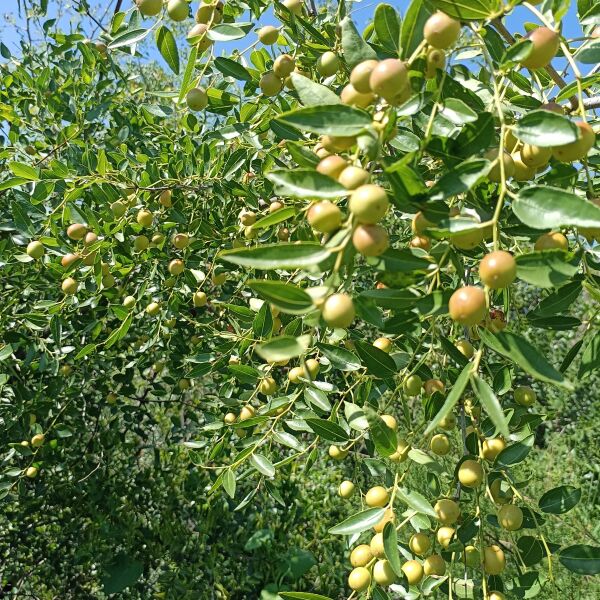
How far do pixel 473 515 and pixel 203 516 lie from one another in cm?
236

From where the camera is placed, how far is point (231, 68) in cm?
117

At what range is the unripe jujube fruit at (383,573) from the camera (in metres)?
0.84

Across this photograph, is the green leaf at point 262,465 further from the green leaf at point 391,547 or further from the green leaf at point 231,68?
the green leaf at point 231,68

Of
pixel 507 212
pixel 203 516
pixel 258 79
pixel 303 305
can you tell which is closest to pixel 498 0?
pixel 507 212

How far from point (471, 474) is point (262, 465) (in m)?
0.45

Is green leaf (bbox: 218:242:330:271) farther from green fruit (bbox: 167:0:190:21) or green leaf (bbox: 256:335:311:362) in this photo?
green fruit (bbox: 167:0:190:21)

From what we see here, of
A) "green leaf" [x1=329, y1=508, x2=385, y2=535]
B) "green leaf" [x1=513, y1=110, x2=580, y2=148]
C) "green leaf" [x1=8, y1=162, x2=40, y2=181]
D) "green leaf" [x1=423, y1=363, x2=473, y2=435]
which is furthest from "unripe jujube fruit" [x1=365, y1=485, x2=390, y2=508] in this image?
"green leaf" [x1=8, y1=162, x2=40, y2=181]

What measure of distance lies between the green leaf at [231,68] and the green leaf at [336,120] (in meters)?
0.65

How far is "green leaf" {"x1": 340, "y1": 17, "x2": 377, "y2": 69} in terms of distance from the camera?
73 centimetres

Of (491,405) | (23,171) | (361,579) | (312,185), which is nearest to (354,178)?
(312,185)

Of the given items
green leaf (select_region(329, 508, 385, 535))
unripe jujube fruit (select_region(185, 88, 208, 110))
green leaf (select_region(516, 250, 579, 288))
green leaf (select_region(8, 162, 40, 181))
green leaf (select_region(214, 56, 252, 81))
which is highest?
green leaf (select_region(214, 56, 252, 81))

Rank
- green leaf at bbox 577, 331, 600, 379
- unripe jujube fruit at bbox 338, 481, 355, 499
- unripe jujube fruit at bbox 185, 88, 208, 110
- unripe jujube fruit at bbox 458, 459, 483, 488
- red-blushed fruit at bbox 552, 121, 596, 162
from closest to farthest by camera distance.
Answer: red-blushed fruit at bbox 552, 121, 596, 162 < green leaf at bbox 577, 331, 600, 379 < unripe jujube fruit at bbox 458, 459, 483, 488 < unripe jujube fruit at bbox 185, 88, 208, 110 < unripe jujube fruit at bbox 338, 481, 355, 499

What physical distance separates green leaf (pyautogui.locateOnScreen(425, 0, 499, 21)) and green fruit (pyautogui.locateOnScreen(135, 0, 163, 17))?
57cm

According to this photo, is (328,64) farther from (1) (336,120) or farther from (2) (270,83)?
(1) (336,120)
